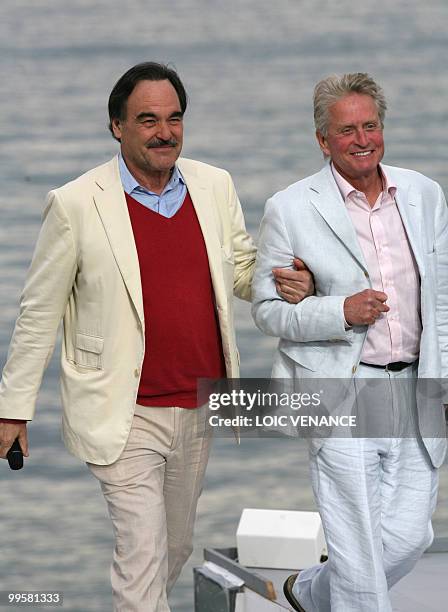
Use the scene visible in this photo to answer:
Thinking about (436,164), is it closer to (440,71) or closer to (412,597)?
(440,71)

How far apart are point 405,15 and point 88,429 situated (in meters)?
5.72

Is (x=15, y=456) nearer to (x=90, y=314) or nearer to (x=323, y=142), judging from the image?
(x=90, y=314)

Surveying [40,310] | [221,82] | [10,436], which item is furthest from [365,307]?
[221,82]

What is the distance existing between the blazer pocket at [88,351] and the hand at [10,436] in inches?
8.5

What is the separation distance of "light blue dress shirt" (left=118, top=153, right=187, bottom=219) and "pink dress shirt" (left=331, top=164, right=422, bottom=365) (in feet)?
1.42

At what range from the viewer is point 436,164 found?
26.3ft

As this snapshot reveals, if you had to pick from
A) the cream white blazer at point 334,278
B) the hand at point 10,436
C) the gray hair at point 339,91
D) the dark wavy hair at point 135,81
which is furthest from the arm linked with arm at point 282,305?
the hand at point 10,436

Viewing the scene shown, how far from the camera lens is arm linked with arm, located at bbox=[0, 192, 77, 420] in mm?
3799

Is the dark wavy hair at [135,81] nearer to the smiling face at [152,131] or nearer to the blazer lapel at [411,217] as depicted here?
the smiling face at [152,131]

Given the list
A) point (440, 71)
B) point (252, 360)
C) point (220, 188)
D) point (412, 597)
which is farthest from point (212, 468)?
point (440, 71)

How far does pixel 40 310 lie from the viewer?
3.82 meters

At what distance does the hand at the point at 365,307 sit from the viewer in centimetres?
363

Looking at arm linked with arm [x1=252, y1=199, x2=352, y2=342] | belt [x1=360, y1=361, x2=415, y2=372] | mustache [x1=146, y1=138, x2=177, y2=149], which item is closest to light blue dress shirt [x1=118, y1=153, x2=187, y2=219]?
mustache [x1=146, y1=138, x2=177, y2=149]

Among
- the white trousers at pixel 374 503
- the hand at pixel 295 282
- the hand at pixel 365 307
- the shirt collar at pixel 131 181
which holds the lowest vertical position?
the white trousers at pixel 374 503
